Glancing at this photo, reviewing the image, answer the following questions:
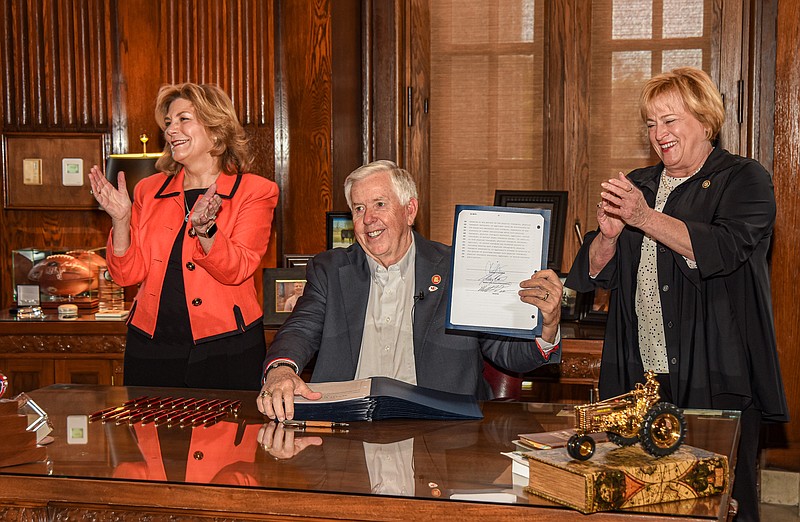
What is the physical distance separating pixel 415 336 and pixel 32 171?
2913 millimetres

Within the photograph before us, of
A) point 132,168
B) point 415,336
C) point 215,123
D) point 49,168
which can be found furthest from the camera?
point 49,168

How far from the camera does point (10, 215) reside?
472 centimetres

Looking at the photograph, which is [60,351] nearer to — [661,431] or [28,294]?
[28,294]

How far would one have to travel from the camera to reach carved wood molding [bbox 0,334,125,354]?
4262 millimetres

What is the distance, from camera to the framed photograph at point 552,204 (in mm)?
4379

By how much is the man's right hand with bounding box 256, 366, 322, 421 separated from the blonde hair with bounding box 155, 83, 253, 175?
118 centimetres

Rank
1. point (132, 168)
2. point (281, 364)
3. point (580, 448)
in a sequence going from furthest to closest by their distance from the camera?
point (132, 168)
point (281, 364)
point (580, 448)

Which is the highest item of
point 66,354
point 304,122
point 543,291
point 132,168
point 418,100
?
point 418,100

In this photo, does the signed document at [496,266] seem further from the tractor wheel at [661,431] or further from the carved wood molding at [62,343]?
the carved wood molding at [62,343]

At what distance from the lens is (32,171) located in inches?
185

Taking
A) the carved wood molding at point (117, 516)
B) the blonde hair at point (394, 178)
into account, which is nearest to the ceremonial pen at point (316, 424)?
the carved wood molding at point (117, 516)

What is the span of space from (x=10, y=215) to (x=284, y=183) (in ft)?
4.77

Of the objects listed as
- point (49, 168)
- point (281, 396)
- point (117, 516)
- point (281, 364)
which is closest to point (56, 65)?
point (49, 168)

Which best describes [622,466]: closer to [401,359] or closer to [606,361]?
[401,359]
